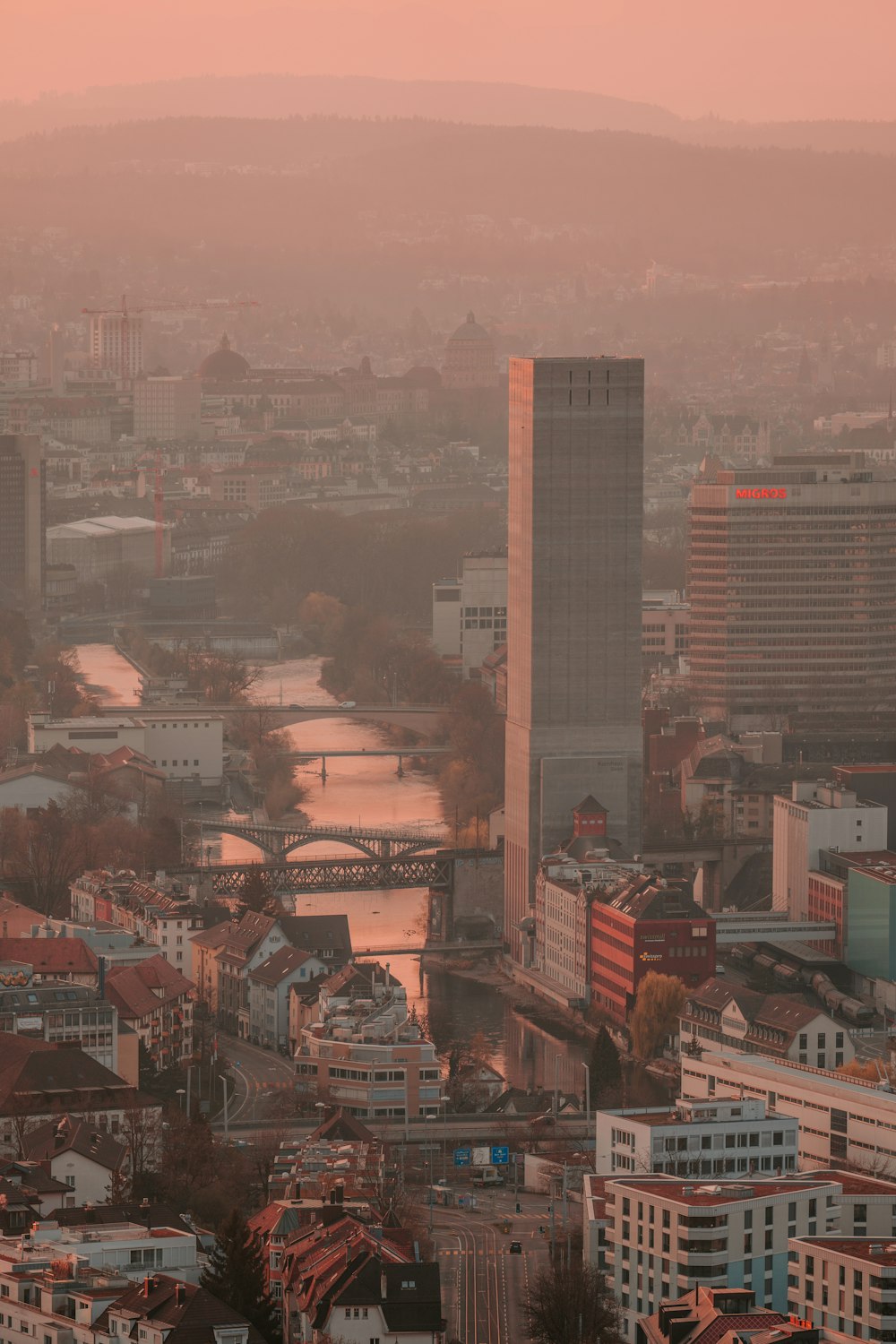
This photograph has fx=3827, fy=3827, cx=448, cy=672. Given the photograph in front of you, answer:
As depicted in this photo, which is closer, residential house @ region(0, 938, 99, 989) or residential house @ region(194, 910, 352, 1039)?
residential house @ region(0, 938, 99, 989)

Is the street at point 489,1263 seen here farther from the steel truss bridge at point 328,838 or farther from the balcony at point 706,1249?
the steel truss bridge at point 328,838

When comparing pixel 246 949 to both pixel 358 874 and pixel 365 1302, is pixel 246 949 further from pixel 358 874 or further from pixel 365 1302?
pixel 365 1302

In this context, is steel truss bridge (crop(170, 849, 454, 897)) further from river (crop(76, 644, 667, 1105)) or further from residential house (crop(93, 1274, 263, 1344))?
residential house (crop(93, 1274, 263, 1344))

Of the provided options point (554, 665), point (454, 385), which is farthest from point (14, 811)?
point (454, 385)

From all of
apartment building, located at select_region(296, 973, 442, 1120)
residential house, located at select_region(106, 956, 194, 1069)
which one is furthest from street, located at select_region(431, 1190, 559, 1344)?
residential house, located at select_region(106, 956, 194, 1069)

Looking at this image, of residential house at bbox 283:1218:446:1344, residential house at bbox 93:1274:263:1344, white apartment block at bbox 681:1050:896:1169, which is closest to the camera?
residential house at bbox 93:1274:263:1344

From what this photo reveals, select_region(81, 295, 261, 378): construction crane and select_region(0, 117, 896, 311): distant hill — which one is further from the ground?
select_region(0, 117, 896, 311): distant hill

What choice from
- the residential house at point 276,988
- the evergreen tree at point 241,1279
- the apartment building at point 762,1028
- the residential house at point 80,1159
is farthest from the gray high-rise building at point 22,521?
the evergreen tree at point 241,1279
